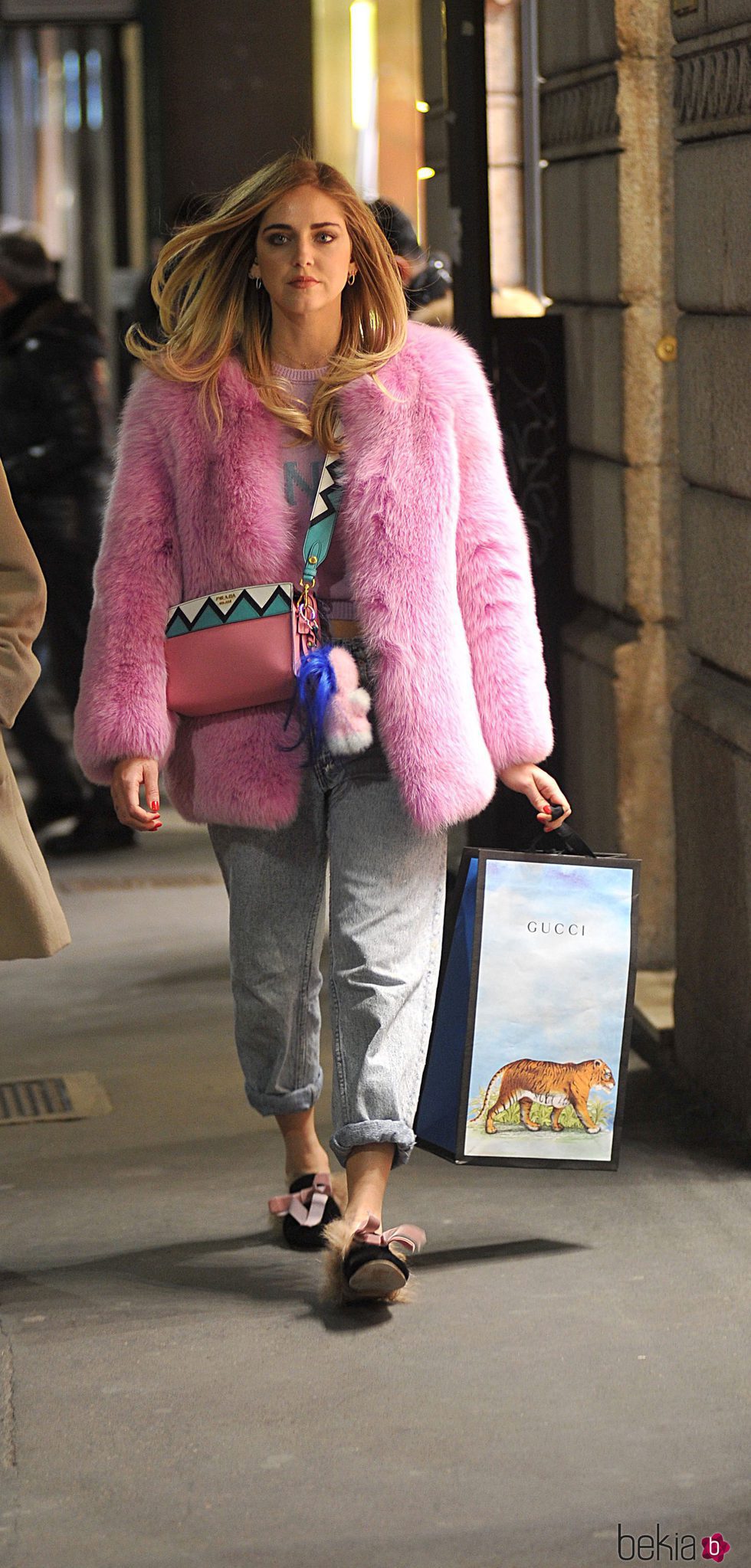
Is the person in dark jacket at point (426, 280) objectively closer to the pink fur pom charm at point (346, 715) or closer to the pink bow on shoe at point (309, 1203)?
the pink fur pom charm at point (346, 715)

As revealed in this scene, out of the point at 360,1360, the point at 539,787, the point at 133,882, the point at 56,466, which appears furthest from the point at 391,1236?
the point at 56,466

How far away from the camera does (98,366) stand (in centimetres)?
871

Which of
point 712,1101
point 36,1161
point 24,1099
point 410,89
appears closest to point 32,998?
point 24,1099

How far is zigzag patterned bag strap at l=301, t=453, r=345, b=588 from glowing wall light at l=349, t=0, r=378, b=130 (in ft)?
37.7

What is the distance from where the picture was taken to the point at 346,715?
388cm

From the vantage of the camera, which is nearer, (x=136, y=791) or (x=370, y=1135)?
(x=370, y=1135)

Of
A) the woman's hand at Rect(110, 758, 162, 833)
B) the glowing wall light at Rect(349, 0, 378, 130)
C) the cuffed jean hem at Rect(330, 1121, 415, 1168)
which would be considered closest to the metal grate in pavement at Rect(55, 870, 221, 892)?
the woman's hand at Rect(110, 758, 162, 833)

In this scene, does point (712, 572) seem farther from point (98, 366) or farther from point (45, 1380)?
point (98, 366)

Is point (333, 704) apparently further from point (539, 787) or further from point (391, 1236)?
point (391, 1236)

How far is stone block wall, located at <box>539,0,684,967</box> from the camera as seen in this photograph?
549cm

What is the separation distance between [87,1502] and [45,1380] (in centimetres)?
50

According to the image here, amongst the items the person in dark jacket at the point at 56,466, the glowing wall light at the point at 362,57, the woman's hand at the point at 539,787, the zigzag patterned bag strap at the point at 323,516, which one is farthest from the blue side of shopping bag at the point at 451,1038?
the glowing wall light at the point at 362,57

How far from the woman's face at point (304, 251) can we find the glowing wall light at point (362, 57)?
1125 cm

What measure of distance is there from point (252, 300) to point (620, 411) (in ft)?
5.64
